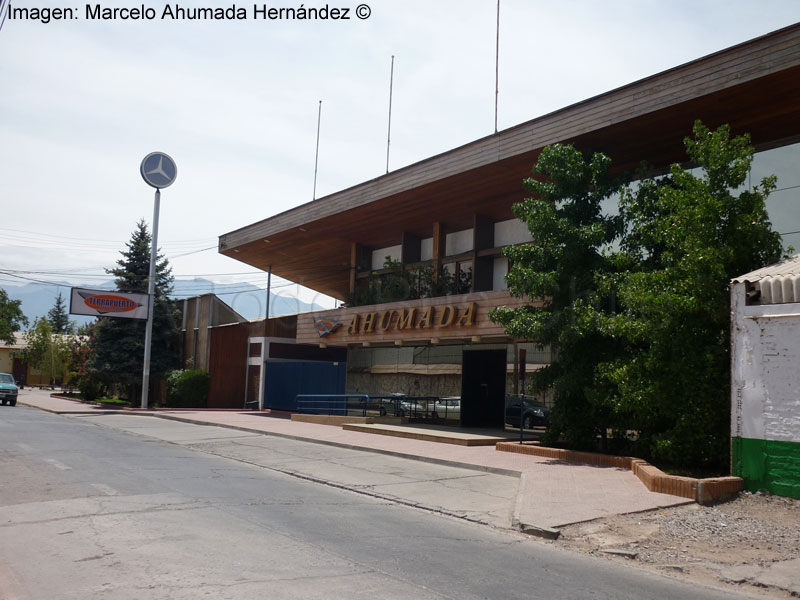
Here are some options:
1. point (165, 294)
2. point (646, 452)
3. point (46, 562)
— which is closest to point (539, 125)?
point (646, 452)

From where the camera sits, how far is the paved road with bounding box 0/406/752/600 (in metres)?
5.95

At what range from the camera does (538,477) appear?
41.7 feet

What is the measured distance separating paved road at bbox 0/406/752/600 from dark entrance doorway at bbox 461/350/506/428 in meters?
12.6

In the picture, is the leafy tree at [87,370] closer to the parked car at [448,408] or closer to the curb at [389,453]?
the curb at [389,453]

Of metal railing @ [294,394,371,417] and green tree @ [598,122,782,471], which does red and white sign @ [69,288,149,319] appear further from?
green tree @ [598,122,782,471]

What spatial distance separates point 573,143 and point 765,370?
27.8ft

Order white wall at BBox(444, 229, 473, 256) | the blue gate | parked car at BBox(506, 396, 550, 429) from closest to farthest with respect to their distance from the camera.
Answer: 1. parked car at BBox(506, 396, 550, 429)
2. white wall at BBox(444, 229, 473, 256)
3. the blue gate

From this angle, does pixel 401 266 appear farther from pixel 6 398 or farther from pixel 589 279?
pixel 6 398

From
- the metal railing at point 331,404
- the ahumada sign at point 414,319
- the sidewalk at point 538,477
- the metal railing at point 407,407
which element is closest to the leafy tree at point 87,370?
the metal railing at point 331,404

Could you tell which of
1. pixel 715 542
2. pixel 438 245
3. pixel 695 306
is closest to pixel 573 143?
pixel 695 306

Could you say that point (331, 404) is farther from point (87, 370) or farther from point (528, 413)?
point (87, 370)

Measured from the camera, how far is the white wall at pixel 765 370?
10.3 meters

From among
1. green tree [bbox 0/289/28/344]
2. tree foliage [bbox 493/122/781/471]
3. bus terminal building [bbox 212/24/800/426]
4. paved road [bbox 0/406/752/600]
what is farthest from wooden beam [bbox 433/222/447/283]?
green tree [bbox 0/289/28/344]

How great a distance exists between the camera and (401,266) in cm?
2609
